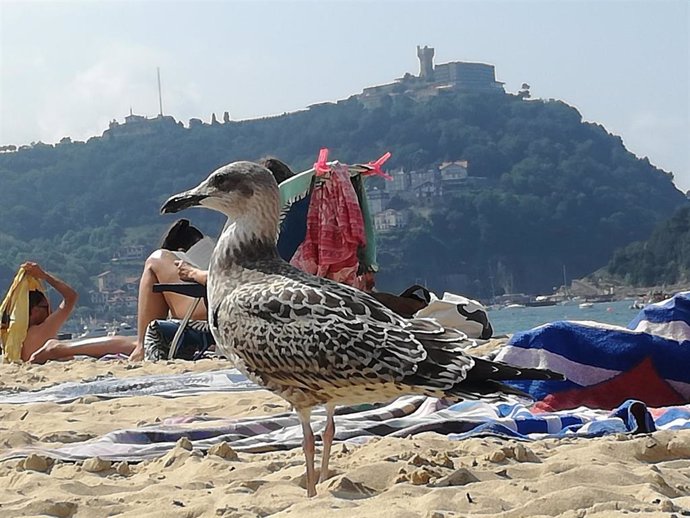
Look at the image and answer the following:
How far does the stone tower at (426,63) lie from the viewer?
99312 millimetres

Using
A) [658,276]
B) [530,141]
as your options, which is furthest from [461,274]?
[530,141]

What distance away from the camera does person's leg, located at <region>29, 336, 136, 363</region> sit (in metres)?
7.87

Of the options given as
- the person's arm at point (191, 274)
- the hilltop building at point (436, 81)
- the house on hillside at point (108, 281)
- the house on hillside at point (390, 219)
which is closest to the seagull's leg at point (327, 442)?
the person's arm at point (191, 274)

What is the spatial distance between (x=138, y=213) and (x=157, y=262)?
173 feet

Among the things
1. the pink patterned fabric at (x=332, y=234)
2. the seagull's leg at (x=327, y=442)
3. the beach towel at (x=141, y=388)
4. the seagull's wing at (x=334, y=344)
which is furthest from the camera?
the pink patterned fabric at (x=332, y=234)

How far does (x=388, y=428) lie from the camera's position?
3.53 metres

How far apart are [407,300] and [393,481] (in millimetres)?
3135

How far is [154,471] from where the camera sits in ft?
10.2

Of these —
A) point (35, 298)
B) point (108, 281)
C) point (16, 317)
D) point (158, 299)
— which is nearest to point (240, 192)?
point (158, 299)

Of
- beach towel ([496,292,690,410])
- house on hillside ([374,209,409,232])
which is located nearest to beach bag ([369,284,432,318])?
beach towel ([496,292,690,410])

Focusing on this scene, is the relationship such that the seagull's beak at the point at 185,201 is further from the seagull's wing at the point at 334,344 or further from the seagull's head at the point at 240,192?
the seagull's wing at the point at 334,344

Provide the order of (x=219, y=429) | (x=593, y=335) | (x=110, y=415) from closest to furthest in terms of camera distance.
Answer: (x=219, y=429), (x=593, y=335), (x=110, y=415)

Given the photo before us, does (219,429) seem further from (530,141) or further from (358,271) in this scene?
(530,141)

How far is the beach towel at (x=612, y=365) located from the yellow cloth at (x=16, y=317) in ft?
18.0
